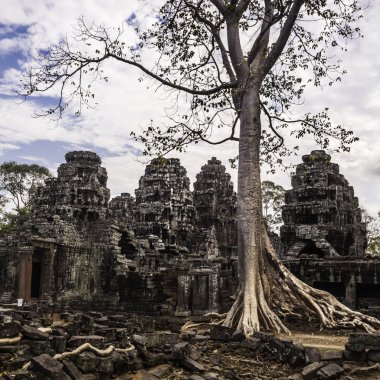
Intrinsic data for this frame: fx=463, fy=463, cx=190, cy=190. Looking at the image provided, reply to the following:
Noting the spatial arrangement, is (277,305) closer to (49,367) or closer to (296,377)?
(296,377)

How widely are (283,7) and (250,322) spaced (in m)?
6.86

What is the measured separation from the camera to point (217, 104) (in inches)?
485

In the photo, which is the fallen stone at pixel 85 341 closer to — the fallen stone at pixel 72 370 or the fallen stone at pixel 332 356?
the fallen stone at pixel 72 370

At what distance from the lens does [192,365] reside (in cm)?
584

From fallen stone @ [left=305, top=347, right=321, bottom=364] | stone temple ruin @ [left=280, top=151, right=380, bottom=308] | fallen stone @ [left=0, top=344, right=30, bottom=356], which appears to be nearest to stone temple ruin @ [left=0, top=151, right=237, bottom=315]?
stone temple ruin @ [left=280, top=151, right=380, bottom=308]

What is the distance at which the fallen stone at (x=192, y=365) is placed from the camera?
5.79 meters

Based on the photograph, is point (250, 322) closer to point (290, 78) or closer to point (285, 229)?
point (290, 78)

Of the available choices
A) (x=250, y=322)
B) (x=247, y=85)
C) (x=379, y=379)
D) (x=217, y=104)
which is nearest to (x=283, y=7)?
(x=247, y=85)

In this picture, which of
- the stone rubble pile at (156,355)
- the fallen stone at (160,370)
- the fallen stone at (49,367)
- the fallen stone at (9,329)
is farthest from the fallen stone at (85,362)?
the fallen stone at (9,329)

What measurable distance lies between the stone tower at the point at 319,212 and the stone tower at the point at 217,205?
29.0ft

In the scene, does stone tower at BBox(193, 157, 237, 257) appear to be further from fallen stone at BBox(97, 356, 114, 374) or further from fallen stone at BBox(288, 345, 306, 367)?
fallen stone at BBox(97, 356, 114, 374)

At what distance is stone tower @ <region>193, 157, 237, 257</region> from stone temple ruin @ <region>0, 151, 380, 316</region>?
111 millimetres

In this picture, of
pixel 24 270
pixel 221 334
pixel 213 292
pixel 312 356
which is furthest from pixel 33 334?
pixel 24 270

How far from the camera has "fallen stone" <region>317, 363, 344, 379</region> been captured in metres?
5.38
